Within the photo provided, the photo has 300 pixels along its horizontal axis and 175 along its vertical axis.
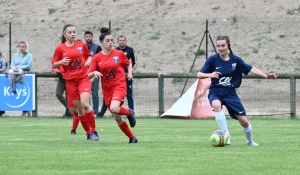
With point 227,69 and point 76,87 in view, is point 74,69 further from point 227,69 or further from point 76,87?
point 227,69

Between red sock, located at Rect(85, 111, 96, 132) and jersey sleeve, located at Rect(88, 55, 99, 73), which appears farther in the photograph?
red sock, located at Rect(85, 111, 96, 132)

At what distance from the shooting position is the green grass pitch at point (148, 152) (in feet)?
29.5

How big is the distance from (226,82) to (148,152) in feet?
6.42

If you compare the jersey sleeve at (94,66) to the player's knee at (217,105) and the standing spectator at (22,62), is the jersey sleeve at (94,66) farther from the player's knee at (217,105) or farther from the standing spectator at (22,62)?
the standing spectator at (22,62)

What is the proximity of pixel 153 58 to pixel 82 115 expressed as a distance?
25.2 meters

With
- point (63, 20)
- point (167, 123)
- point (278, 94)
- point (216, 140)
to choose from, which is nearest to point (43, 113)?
point (167, 123)

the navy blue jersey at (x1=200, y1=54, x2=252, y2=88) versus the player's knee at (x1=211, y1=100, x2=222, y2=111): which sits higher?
the navy blue jersey at (x1=200, y1=54, x2=252, y2=88)

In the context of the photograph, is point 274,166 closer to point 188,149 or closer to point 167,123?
point 188,149

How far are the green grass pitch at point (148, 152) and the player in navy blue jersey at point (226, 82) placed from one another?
0.39m

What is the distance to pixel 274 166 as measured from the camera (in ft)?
30.1

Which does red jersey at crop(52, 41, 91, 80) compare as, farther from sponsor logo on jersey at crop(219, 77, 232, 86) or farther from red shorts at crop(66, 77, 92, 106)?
sponsor logo on jersey at crop(219, 77, 232, 86)

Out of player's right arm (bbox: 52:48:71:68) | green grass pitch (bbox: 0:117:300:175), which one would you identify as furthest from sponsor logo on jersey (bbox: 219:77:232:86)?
player's right arm (bbox: 52:48:71:68)

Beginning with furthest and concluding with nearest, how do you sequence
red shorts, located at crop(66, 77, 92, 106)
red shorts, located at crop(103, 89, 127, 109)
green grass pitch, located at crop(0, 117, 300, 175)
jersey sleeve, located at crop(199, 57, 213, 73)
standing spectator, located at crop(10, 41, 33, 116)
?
standing spectator, located at crop(10, 41, 33, 116)
red shorts, located at crop(66, 77, 92, 106)
red shorts, located at crop(103, 89, 127, 109)
jersey sleeve, located at crop(199, 57, 213, 73)
green grass pitch, located at crop(0, 117, 300, 175)

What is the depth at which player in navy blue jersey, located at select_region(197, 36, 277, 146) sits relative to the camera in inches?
475
